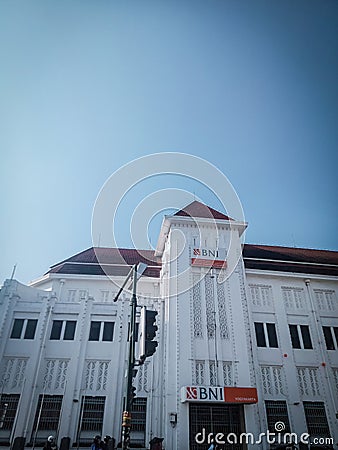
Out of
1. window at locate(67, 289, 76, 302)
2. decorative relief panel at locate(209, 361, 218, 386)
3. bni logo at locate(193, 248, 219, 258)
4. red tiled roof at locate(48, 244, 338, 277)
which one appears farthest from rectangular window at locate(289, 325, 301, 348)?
window at locate(67, 289, 76, 302)

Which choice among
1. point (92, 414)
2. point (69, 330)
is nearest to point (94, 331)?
point (69, 330)

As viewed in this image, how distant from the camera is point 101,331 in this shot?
21781 mm

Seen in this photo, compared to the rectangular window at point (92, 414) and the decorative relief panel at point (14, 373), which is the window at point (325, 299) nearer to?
the rectangular window at point (92, 414)

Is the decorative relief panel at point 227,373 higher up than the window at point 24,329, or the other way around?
the window at point 24,329

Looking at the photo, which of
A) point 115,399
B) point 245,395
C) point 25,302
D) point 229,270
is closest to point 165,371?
point 115,399

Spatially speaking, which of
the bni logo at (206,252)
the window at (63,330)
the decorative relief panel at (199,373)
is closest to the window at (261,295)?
the bni logo at (206,252)

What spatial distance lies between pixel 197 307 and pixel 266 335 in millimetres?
5244

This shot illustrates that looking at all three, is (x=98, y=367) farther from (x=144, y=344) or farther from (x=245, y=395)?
(x=144, y=344)

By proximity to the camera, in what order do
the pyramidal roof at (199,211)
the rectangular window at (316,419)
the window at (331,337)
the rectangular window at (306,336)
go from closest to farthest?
1. the rectangular window at (316,419)
2. the rectangular window at (306,336)
3. the window at (331,337)
4. the pyramidal roof at (199,211)

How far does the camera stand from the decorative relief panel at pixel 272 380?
20.9 m

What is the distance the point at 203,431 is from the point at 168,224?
1381cm

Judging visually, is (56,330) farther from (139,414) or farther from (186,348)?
(186,348)

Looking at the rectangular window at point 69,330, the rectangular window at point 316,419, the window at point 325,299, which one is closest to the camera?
the rectangular window at point 316,419

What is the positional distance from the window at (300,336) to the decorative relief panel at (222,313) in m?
5.06
